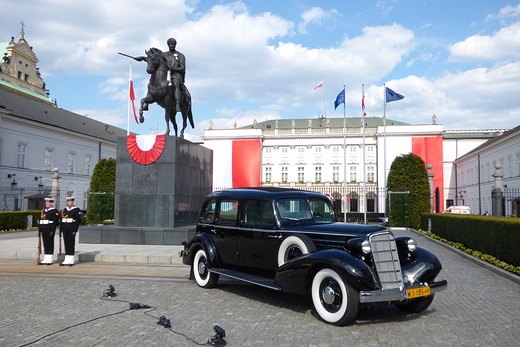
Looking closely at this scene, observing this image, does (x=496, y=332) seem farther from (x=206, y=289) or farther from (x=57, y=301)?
(x=57, y=301)

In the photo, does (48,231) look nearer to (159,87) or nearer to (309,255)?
(159,87)

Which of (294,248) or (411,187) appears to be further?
(411,187)

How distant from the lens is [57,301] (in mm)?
6863

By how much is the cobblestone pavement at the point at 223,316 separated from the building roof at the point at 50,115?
3714cm

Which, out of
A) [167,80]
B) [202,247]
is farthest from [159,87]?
Result: [202,247]

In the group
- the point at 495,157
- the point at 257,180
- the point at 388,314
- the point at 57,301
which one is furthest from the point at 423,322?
the point at 257,180

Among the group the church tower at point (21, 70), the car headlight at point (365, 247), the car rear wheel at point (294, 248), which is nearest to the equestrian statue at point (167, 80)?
the car rear wheel at point (294, 248)

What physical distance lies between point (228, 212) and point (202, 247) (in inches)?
35.3

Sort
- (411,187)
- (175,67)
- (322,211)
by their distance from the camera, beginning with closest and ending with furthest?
1. (322,211)
2. (175,67)
3. (411,187)

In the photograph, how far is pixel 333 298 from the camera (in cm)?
565

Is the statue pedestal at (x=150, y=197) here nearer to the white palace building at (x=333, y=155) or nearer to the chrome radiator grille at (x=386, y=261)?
the chrome radiator grille at (x=386, y=261)

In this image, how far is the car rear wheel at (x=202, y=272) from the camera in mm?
8000

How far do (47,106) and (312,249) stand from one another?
51691 millimetres

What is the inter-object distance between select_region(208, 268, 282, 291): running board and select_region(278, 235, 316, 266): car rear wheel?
35 cm
